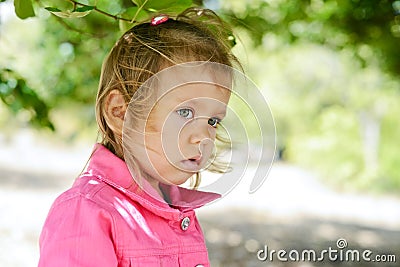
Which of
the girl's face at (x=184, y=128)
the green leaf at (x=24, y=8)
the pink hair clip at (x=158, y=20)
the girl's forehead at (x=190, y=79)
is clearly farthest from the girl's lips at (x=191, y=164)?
the green leaf at (x=24, y=8)

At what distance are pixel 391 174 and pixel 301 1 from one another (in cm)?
627

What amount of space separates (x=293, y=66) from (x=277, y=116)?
1.08m

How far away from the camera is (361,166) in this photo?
959 centimetres

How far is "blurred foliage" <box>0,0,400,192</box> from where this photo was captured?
1874 mm

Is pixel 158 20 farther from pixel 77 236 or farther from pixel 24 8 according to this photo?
pixel 77 236

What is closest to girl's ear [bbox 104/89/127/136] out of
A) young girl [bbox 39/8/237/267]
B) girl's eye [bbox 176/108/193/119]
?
young girl [bbox 39/8/237/267]

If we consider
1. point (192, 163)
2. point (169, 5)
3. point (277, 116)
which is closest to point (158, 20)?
point (169, 5)

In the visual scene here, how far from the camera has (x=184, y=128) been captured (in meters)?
0.98

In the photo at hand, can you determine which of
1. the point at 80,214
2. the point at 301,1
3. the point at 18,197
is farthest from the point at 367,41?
the point at 18,197

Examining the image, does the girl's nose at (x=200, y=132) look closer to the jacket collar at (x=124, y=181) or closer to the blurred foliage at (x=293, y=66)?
the jacket collar at (x=124, y=181)

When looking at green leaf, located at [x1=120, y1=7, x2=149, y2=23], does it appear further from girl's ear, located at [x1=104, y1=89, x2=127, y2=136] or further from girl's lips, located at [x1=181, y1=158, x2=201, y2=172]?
girl's lips, located at [x1=181, y1=158, x2=201, y2=172]

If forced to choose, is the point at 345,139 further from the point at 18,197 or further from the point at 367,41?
the point at 367,41

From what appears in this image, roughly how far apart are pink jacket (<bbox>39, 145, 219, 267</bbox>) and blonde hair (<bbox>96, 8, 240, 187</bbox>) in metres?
0.07

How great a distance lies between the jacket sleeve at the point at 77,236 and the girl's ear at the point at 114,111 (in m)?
0.16
